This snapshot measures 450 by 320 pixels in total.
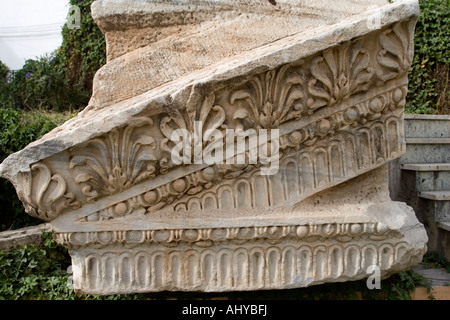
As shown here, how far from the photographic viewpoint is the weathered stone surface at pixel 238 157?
5.70 ft

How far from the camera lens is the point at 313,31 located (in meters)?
1.92

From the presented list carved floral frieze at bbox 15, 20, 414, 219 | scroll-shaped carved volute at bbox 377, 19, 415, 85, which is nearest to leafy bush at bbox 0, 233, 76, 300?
carved floral frieze at bbox 15, 20, 414, 219

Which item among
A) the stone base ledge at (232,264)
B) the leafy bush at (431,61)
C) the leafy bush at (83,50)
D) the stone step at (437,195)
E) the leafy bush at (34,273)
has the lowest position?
the leafy bush at (34,273)

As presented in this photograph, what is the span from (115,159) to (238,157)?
0.57 meters

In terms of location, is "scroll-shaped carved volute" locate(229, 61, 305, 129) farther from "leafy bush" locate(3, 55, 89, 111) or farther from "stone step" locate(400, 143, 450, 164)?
"leafy bush" locate(3, 55, 89, 111)

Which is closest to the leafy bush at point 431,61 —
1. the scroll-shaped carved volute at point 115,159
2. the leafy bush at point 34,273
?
the scroll-shaped carved volute at point 115,159

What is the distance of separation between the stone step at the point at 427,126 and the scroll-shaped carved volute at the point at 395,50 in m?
1.73

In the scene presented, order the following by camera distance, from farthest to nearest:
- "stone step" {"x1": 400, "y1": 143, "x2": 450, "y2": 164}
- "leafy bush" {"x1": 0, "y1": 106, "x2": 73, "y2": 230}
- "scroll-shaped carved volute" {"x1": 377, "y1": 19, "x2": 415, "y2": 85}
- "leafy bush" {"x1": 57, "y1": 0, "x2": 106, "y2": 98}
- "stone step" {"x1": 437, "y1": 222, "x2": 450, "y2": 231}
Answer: "leafy bush" {"x1": 57, "y1": 0, "x2": 106, "y2": 98}, "leafy bush" {"x1": 0, "y1": 106, "x2": 73, "y2": 230}, "stone step" {"x1": 400, "y1": 143, "x2": 450, "y2": 164}, "stone step" {"x1": 437, "y1": 222, "x2": 450, "y2": 231}, "scroll-shaped carved volute" {"x1": 377, "y1": 19, "x2": 415, "y2": 85}

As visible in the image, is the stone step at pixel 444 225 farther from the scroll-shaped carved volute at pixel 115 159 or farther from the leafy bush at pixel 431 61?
the leafy bush at pixel 431 61

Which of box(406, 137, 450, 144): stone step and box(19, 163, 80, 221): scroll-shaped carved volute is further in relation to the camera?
box(406, 137, 450, 144): stone step

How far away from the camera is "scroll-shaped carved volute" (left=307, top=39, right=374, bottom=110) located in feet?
5.90

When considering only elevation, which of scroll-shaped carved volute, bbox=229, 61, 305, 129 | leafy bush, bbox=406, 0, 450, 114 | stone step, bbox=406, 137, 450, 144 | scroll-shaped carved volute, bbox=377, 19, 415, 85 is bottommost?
stone step, bbox=406, 137, 450, 144
